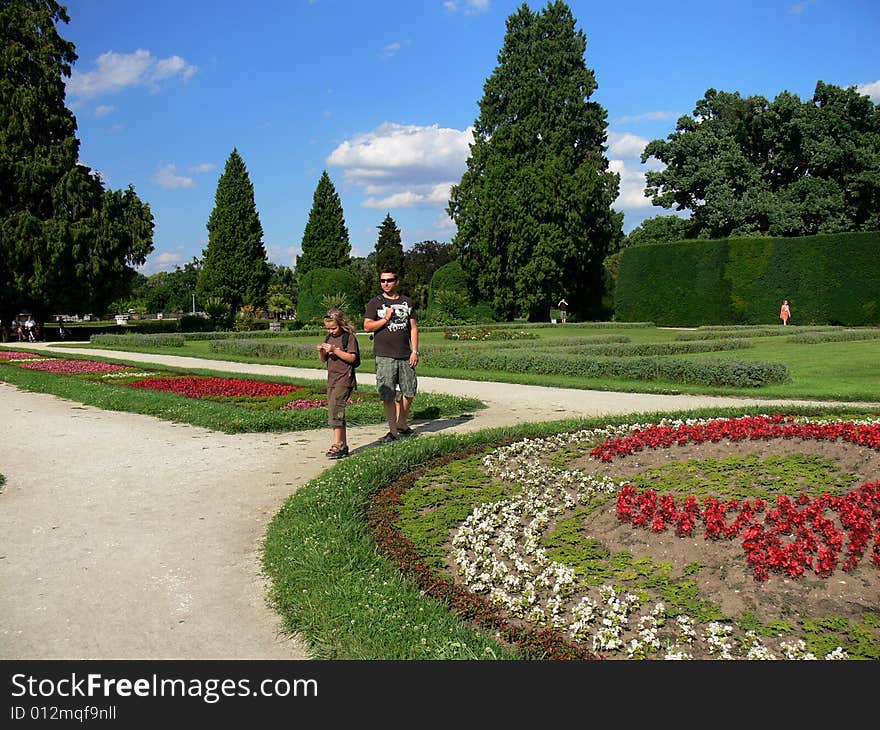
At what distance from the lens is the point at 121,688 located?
2.96 metres

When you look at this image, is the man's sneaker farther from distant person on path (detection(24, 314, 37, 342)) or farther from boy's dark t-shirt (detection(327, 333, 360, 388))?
distant person on path (detection(24, 314, 37, 342))

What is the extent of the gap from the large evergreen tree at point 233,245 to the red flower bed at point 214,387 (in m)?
44.9

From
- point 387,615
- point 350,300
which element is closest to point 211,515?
point 387,615

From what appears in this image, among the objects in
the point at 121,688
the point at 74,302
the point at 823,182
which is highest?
the point at 823,182

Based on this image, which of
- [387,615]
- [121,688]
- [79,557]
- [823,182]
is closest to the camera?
[121,688]

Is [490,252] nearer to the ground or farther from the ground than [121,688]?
farther from the ground

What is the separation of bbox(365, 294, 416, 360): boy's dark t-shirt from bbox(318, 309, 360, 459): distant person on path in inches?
15.1

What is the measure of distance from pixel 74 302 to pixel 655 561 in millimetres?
38417

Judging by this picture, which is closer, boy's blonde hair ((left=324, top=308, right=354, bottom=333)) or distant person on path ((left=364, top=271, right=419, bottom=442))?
boy's blonde hair ((left=324, top=308, right=354, bottom=333))

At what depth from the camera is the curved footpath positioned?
347 centimetres

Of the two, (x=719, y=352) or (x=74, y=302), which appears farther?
(x=74, y=302)

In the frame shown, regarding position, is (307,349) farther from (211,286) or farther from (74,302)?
(211,286)

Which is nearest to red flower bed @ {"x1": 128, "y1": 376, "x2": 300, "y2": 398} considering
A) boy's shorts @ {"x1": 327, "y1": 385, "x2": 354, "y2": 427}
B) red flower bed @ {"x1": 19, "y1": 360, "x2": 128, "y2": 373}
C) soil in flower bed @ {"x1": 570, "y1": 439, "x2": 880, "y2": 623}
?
red flower bed @ {"x1": 19, "y1": 360, "x2": 128, "y2": 373}

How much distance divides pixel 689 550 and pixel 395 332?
4389 millimetres
